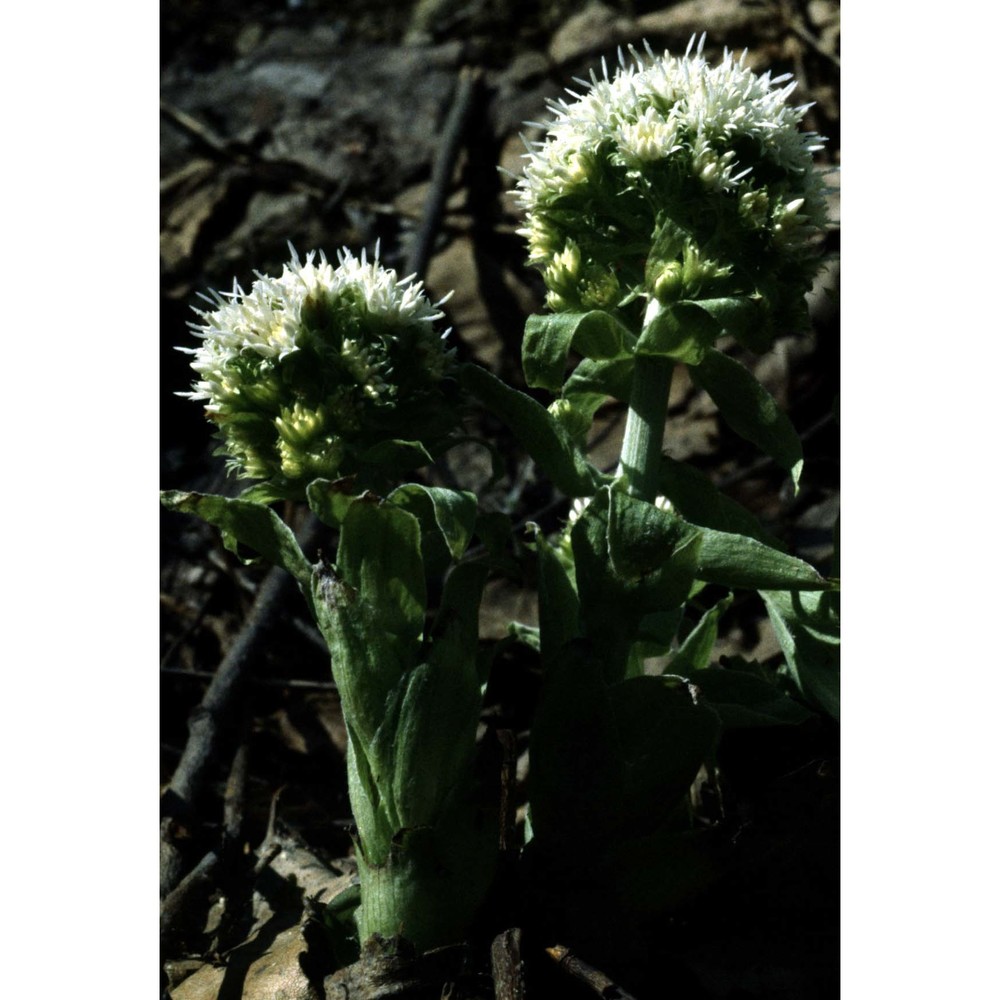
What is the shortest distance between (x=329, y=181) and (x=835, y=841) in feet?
9.89

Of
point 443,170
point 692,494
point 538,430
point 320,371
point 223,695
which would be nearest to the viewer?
point 320,371

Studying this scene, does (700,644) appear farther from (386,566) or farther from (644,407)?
(386,566)

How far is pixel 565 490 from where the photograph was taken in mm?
1889

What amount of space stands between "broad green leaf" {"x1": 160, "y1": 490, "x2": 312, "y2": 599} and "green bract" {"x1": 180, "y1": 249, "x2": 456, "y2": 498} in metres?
0.08

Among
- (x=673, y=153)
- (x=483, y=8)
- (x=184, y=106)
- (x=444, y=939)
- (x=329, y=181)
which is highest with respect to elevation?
(x=483, y=8)

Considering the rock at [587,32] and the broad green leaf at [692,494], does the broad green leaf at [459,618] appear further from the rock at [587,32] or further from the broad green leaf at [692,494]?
the rock at [587,32]

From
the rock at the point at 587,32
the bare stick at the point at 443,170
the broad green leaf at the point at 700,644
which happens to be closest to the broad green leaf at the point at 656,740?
the broad green leaf at the point at 700,644

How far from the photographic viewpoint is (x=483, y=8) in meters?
4.60

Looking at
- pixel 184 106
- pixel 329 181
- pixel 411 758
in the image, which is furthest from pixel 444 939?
pixel 184 106

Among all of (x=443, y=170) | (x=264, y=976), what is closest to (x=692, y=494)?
(x=264, y=976)

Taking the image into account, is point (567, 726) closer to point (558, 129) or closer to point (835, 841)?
point (835, 841)

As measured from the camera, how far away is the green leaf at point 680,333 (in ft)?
5.72

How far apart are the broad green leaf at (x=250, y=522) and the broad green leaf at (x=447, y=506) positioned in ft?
0.56

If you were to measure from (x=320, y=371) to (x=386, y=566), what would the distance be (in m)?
0.33
